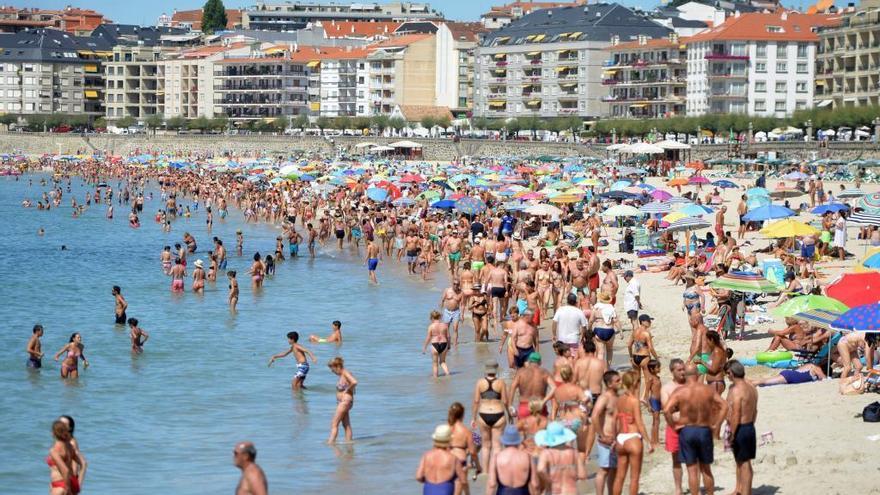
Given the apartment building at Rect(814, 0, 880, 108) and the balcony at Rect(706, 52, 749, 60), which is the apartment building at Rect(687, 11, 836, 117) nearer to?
the balcony at Rect(706, 52, 749, 60)

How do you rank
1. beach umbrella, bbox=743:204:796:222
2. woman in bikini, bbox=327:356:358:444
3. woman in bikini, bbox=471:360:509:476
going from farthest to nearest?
beach umbrella, bbox=743:204:796:222, woman in bikini, bbox=327:356:358:444, woman in bikini, bbox=471:360:509:476

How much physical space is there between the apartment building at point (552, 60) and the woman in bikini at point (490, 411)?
277 feet

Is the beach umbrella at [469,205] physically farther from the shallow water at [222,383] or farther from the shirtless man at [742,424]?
the shirtless man at [742,424]

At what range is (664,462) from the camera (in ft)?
39.5

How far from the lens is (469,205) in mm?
34062

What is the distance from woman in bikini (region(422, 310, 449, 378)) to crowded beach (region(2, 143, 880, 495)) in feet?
0.12

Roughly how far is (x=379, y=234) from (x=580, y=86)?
6087 centimetres

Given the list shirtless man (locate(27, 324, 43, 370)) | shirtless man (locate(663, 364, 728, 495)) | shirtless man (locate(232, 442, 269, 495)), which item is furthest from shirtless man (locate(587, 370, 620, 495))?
shirtless man (locate(27, 324, 43, 370))

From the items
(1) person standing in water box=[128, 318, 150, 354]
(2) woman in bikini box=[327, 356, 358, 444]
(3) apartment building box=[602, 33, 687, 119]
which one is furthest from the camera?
(3) apartment building box=[602, 33, 687, 119]

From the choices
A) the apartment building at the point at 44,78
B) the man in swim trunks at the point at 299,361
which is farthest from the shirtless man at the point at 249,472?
the apartment building at the point at 44,78

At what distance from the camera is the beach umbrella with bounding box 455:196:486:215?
34.0m

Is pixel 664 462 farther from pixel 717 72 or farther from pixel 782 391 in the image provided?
pixel 717 72

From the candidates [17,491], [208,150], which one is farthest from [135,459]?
[208,150]

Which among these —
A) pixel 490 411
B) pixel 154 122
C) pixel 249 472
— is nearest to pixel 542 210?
pixel 490 411
